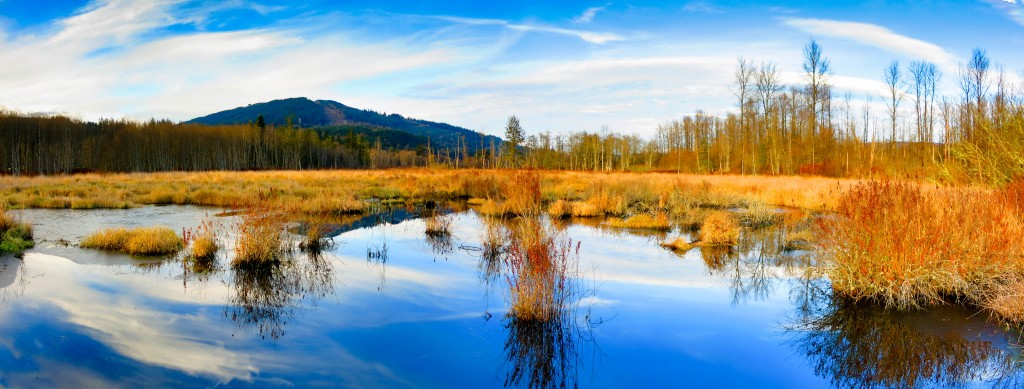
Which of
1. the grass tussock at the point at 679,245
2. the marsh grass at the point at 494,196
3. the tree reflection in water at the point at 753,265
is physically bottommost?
the tree reflection in water at the point at 753,265

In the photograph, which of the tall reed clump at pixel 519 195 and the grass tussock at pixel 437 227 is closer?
the tall reed clump at pixel 519 195

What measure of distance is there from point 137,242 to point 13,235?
313 cm

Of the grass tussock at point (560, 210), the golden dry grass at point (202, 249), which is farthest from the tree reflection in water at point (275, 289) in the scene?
the grass tussock at point (560, 210)

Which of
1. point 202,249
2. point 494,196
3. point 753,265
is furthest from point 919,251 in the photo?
point 494,196

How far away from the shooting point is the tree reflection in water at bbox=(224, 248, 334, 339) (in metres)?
6.96

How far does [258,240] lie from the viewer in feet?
32.4

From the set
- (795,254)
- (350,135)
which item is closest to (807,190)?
(795,254)

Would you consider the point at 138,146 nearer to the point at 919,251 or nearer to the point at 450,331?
the point at 450,331

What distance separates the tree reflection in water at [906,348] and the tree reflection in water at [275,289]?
6.03 m

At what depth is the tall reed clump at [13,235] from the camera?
35.3 feet

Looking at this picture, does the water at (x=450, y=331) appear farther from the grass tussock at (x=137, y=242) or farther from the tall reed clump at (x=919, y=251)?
the grass tussock at (x=137, y=242)

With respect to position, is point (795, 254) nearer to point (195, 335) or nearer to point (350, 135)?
point (195, 335)

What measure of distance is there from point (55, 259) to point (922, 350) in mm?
13148

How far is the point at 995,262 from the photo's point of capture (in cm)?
744
